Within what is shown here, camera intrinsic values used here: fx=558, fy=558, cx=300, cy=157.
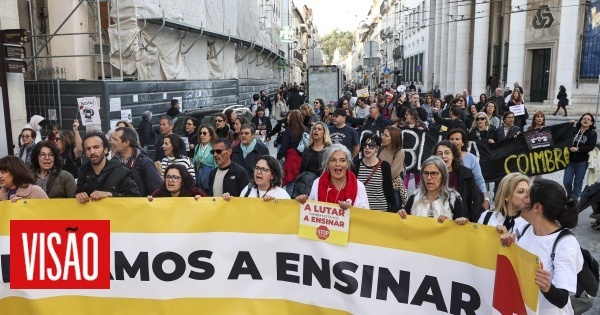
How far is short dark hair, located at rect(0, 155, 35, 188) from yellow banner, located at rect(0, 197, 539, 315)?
1.20ft

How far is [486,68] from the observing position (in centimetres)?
3728

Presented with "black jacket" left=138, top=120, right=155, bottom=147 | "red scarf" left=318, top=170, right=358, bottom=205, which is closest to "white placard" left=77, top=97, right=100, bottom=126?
"black jacket" left=138, top=120, right=155, bottom=147

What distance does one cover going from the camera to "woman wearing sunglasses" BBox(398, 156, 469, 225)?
4.58m

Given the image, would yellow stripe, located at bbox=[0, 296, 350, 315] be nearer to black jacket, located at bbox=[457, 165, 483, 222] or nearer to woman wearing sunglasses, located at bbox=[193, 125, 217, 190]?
black jacket, located at bbox=[457, 165, 483, 222]

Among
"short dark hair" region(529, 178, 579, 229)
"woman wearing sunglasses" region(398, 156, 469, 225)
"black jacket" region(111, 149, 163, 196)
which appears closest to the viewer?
"short dark hair" region(529, 178, 579, 229)

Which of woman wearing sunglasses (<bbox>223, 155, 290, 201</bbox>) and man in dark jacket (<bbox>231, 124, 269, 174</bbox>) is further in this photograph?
man in dark jacket (<bbox>231, 124, 269, 174</bbox>)

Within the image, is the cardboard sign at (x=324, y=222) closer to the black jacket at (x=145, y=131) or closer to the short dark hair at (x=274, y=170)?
the short dark hair at (x=274, y=170)

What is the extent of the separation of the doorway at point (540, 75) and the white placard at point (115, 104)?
26.2m

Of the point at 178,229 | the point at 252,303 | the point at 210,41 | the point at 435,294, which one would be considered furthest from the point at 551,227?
the point at 210,41

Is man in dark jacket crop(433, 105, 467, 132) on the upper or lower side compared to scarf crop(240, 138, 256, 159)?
upper

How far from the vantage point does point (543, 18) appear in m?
31.7

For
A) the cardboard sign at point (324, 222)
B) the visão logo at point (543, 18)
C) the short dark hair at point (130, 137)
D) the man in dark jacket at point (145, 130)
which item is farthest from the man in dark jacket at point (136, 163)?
the visão logo at point (543, 18)

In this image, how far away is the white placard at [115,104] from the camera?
13.4 metres

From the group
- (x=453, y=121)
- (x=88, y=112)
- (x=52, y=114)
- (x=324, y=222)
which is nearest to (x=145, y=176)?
(x=324, y=222)
